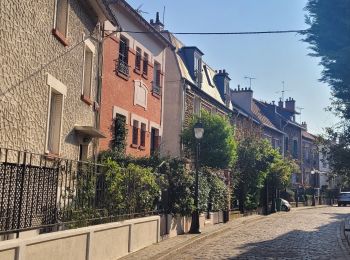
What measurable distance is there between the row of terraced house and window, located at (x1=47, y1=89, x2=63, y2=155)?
0.08 ft

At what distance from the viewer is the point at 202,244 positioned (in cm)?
1441

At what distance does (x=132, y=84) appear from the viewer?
65.8 ft

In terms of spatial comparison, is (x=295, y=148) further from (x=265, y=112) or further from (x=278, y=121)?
(x=265, y=112)

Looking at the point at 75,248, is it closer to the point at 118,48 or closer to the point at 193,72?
the point at 118,48

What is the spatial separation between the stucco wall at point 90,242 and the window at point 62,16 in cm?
522

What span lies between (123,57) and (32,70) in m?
8.91

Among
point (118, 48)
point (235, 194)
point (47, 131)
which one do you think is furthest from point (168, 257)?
point (235, 194)

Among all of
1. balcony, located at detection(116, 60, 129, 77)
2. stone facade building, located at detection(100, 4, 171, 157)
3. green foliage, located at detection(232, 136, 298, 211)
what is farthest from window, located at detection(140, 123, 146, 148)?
green foliage, located at detection(232, 136, 298, 211)

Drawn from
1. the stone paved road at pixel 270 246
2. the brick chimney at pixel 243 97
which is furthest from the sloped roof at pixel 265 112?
the stone paved road at pixel 270 246

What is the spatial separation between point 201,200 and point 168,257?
6.12m

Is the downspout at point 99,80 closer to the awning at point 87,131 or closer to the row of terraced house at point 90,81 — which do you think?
the row of terraced house at point 90,81

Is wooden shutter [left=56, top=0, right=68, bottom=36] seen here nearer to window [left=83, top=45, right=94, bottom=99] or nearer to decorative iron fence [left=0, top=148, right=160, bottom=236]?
window [left=83, top=45, right=94, bottom=99]

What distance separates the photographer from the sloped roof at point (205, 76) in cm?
2679

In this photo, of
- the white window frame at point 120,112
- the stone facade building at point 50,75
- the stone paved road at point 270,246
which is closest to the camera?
the stone facade building at point 50,75
